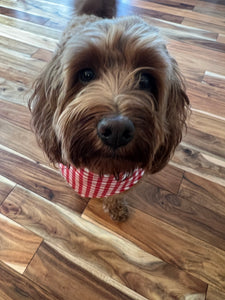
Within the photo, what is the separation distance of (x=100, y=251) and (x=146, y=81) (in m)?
0.93

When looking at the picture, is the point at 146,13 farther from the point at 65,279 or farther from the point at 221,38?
the point at 65,279

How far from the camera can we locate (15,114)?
1.86 metres

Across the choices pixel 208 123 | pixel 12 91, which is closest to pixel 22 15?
pixel 12 91

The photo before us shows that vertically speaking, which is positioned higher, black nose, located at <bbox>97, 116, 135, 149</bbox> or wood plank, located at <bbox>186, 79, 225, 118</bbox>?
black nose, located at <bbox>97, 116, 135, 149</bbox>

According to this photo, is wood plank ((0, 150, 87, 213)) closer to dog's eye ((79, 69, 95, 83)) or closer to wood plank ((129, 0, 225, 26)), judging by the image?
dog's eye ((79, 69, 95, 83))

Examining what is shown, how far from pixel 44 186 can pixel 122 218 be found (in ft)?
1.74

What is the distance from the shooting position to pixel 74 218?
1.42 meters

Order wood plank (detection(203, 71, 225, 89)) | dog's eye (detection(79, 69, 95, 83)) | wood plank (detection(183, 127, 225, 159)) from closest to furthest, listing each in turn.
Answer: dog's eye (detection(79, 69, 95, 83)) < wood plank (detection(183, 127, 225, 159)) < wood plank (detection(203, 71, 225, 89))

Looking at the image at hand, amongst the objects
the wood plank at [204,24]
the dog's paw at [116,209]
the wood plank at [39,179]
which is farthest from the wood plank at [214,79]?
the wood plank at [39,179]

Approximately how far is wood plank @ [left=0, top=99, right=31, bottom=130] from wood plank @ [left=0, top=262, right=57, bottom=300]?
98cm

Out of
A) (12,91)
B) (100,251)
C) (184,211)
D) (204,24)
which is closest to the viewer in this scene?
(100,251)

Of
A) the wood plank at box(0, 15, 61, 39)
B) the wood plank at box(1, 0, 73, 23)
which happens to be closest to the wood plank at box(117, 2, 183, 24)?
the wood plank at box(1, 0, 73, 23)

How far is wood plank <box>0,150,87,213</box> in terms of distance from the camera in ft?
4.89

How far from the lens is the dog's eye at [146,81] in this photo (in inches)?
36.4
